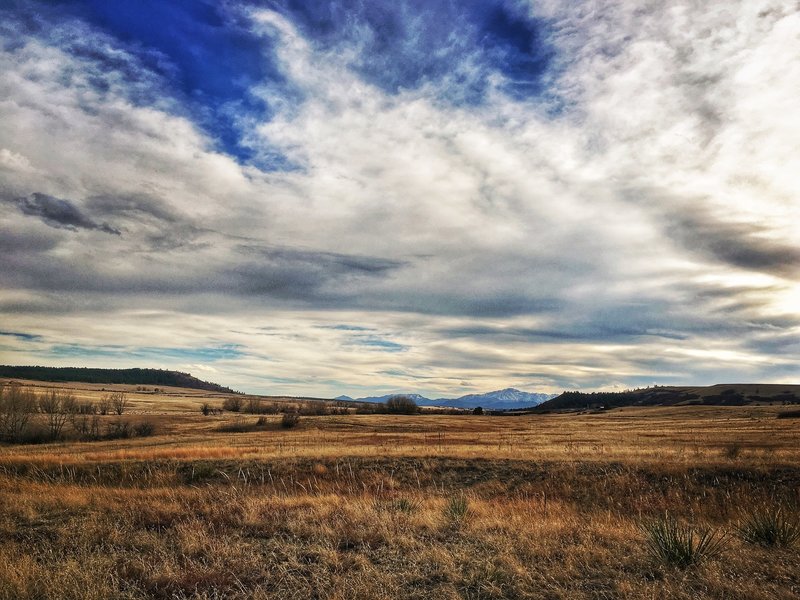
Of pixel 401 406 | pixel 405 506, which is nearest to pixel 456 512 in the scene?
pixel 405 506

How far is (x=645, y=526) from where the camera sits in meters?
10.1

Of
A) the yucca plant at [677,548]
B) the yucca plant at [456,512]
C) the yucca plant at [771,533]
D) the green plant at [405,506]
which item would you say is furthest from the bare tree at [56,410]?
the yucca plant at [771,533]

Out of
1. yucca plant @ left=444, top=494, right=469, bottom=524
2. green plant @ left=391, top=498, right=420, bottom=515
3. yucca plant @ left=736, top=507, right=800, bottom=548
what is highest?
yucca plant @ left=736, top=507, right=800, bottom=548

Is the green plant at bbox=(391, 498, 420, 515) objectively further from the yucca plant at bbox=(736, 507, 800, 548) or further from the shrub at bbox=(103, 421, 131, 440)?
the shrub at bbox=(103, 421, 131, 440)

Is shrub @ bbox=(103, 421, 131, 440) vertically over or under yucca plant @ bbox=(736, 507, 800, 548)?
under

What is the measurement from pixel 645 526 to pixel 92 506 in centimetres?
1278

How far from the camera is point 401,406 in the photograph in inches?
5994

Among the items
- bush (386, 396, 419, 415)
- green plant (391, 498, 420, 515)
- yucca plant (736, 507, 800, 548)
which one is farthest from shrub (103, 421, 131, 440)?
bush (386, 396, 419, 415)

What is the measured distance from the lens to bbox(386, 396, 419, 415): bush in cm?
15038

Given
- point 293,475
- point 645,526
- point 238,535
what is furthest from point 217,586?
point 293,475

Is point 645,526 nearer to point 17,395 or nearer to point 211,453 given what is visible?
point 211,453

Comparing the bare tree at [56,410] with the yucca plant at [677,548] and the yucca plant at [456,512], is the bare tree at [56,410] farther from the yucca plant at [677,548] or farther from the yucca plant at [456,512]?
A: the yucca plant at [677,548]

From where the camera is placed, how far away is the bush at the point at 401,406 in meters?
150

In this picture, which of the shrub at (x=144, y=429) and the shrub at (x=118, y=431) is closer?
the shrub at (x=118, y=431)
